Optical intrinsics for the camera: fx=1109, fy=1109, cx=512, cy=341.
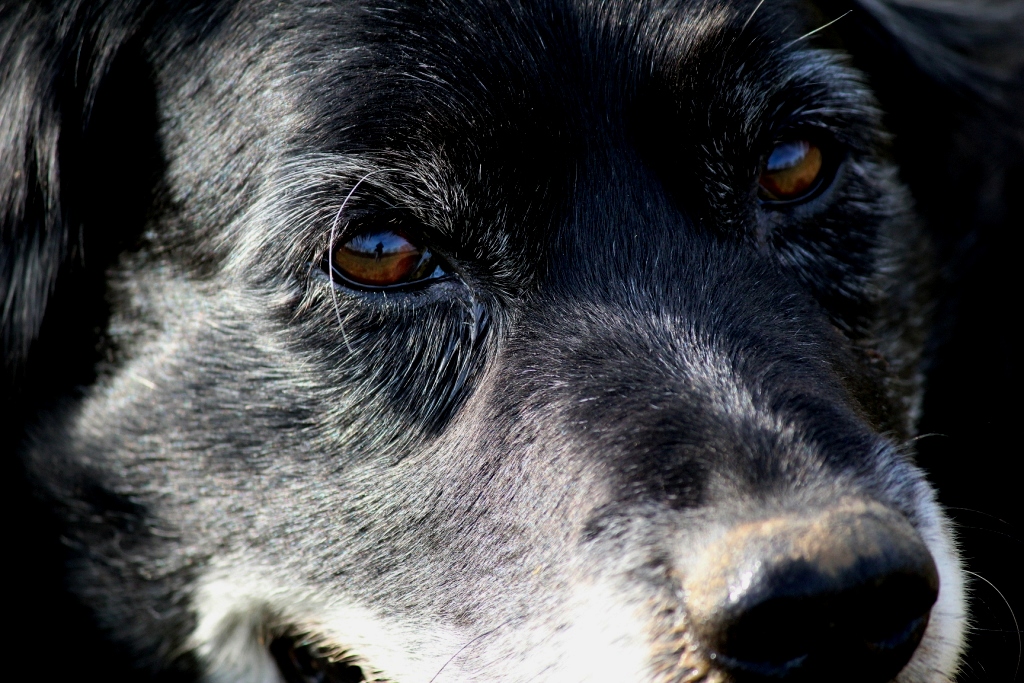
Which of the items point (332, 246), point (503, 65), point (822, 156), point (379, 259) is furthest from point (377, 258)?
point (822, 156)

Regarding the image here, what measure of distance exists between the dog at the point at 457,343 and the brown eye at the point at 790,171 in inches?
0.4

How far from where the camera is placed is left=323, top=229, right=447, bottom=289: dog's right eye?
276 cm

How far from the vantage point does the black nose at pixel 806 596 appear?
2102 millimetres

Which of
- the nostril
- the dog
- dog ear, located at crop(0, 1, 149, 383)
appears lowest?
the nostril

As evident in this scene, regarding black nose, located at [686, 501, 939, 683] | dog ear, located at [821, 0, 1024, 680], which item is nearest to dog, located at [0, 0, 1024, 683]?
black nose, located at [686, 501, 939, 683]

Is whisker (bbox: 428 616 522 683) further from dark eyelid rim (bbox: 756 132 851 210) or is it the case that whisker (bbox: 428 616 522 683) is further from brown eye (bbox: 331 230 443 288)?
dark eyelid rim (bbox: 756 132 851 210)

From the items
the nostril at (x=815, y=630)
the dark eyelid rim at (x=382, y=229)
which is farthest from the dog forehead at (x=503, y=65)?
the nostril at (x=815, y=630)

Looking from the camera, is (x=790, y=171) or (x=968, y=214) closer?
(x=790, y=171)

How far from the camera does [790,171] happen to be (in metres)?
3.13

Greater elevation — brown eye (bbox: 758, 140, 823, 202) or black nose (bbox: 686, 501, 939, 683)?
brown eye (bbox: 758, 140, 823, 202)

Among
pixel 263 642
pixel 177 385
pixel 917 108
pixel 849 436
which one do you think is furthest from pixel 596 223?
pixel 917 108

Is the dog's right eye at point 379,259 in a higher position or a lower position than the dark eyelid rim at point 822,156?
higher

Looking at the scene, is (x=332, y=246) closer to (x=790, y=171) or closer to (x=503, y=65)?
(x=503, y=65)

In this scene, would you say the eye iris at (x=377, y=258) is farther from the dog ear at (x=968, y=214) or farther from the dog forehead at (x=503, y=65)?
the dog ear at (x=968, y=214)
